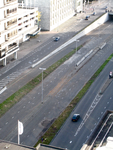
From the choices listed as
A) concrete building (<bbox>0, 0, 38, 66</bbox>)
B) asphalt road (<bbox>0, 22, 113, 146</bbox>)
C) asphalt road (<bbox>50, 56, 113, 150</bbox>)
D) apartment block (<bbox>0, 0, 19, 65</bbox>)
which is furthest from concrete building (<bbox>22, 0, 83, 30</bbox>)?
asphalt road (<bbox>50, 56, 113, 150</bbox>)

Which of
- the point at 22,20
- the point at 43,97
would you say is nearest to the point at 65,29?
the point at 22,20

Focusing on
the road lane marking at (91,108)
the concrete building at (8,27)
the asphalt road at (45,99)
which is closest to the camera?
the asphalt road at (45,99)

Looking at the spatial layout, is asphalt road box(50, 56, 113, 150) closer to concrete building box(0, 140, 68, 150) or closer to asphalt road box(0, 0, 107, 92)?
concrete building box(0, 140, 68, 150)

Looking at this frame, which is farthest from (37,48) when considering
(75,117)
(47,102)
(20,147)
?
(20,147)

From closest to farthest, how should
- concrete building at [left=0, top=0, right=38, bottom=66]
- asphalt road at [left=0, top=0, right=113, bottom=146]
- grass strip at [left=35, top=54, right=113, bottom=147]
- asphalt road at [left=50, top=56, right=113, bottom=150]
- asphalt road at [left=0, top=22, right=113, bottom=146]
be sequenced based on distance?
asphalt road at [left=50, top=56, right=113, bottom=150] → grass strip at [left=35, top=54, right=113, bottom=147] → asphalt road at [left=0, top=22, right=113, bottom=146] → asphalt road at [left=0, top=0, right=113, bottom=146] → concrete building at [left=0, top=0, right=38, bottom=66]

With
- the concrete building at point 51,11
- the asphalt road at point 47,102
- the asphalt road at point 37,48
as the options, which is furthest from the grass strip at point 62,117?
the concrete building at point 51,11

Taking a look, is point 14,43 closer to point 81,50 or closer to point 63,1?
point 81,50

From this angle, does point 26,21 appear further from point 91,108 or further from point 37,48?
point 91,108

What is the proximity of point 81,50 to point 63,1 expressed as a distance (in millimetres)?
48657

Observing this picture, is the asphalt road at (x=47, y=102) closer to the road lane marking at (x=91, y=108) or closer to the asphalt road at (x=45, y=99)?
the asphalt road at (x=45, y=99)

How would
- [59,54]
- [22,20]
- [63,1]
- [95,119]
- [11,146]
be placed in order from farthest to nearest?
[63,1]
[22,20]
[59,54]
[95,119]
[11,146]

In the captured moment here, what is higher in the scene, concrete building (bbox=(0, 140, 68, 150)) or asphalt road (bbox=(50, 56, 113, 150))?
concrete building (bbox=(0, 140, 68, 150))

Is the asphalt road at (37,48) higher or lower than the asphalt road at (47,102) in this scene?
Answer: higher

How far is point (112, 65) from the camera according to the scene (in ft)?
409
